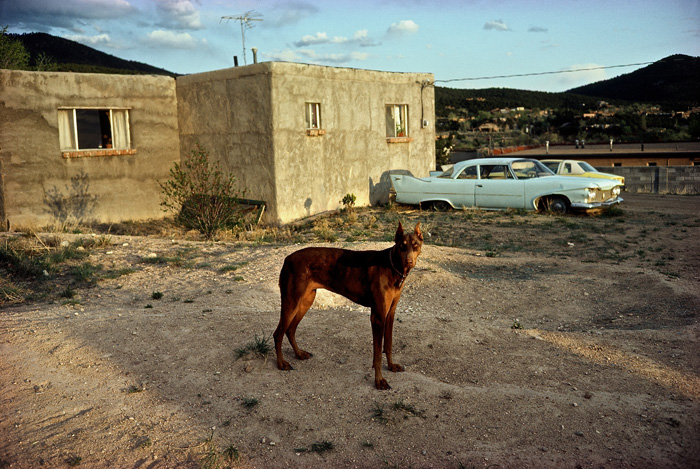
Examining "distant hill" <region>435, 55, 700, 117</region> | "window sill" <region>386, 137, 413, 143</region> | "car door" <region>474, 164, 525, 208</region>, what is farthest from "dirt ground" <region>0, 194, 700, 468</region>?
"distant hill" <region>435, 55, 700, 117</region>

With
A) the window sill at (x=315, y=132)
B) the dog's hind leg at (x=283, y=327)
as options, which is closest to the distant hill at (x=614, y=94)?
the window sill at (x=315, y=132)

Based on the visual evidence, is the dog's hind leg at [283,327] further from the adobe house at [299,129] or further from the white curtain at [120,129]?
the white curtain at [120,129]

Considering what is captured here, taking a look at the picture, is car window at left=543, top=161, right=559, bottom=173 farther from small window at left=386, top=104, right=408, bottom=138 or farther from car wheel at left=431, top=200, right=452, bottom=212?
small window at left=386, top=104, right=408, bottom=138

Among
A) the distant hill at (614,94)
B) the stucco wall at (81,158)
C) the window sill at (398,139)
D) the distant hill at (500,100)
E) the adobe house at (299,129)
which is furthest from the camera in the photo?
the distant hill at (500,100)

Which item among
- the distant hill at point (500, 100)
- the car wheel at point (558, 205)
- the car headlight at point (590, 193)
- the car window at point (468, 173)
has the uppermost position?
the distant hill at point (500, 100)

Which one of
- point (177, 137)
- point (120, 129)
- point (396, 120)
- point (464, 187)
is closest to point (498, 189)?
point (464, 187)

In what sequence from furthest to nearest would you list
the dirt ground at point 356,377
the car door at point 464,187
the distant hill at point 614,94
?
the distant hill at point 614,94, the car door at point 464,187, the dirt ground at point 356,377

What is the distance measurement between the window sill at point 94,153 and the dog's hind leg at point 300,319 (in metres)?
10.1

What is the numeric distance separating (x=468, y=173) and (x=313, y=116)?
4.15m

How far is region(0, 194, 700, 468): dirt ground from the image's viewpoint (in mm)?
3699

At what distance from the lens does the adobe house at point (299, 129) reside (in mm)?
13055

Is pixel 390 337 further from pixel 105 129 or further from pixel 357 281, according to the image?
pixel 105 129

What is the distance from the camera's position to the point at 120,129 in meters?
13.9

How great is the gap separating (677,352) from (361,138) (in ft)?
36.6
